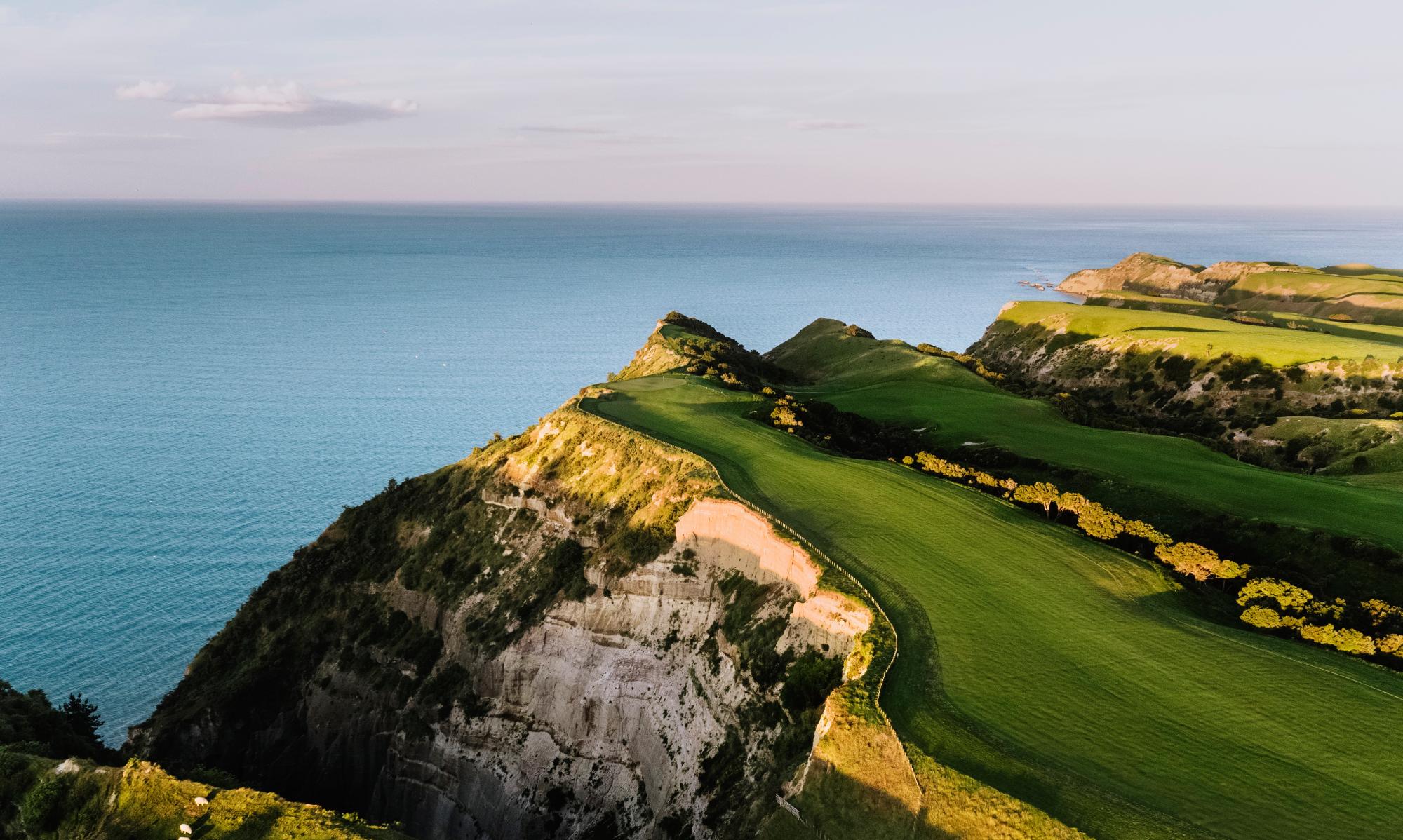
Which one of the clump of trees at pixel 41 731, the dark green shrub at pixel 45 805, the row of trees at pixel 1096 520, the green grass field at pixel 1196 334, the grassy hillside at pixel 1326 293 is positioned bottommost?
the clump of trees at pixel 41 731

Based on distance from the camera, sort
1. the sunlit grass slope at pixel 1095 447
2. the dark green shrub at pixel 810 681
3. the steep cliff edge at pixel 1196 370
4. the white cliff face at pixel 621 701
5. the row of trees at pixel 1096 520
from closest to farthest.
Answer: the dark green shrub at pixel 810 681 < the white cliff face at pixel 621 701 < the row of trees at pixel 1096 520 < the sunlit grass slope at pixel 1095 447 < the steep cliff edge at pixel 1196 370

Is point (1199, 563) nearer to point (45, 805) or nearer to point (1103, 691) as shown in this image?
point (1103, 691)

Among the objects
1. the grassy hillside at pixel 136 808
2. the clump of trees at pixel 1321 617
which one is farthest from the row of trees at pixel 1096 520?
the grassy hillside at pixel 136 808

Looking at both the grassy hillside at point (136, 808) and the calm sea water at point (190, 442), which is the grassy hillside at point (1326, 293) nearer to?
the calm sea water at point (190, 442)

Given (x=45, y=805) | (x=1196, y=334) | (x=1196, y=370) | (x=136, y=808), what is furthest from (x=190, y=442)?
(x=1196, y=334)

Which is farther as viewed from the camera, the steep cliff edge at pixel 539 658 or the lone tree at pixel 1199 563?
the lone tree at pixel 1199 563

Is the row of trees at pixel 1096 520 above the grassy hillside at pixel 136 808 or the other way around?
above

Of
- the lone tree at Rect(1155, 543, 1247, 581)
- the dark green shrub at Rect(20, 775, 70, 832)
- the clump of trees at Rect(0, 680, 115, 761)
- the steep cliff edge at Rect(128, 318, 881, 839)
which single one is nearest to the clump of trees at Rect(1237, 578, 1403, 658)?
the lone tree at Rect(1155, 543, 1247, 581)
